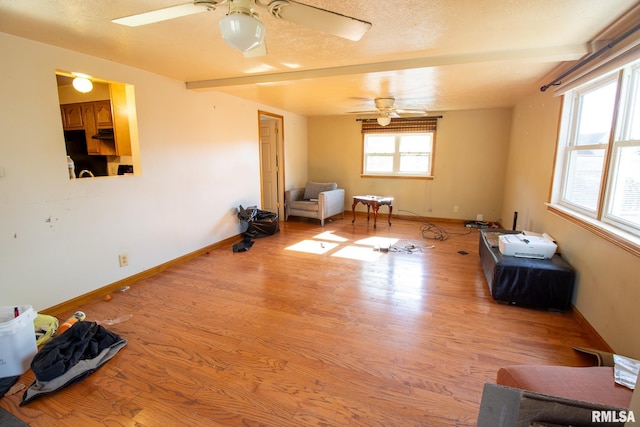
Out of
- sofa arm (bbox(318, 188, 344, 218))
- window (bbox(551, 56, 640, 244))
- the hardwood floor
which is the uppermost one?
window (bbox(551, 56, 640, 244))

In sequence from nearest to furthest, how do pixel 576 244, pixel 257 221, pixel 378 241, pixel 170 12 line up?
pixel 170 12 < pixel 576 244 < pixel 378 241 < pixel 257 221

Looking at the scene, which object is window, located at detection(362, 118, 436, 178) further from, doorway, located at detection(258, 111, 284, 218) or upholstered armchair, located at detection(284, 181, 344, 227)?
doorway, located at detection(258, 111, 284, 218)

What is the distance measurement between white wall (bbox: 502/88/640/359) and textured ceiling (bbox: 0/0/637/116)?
675 mm

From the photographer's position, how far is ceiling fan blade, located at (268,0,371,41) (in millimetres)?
1446

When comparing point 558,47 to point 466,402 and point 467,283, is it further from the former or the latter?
point 466,402

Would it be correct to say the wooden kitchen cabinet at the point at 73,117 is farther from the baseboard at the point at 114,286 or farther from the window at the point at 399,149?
the window at the point at 399,149

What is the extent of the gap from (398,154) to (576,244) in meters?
4.26

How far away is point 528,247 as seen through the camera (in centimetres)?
291

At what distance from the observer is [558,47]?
8.14 ft

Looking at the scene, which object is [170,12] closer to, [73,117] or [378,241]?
[73,117]

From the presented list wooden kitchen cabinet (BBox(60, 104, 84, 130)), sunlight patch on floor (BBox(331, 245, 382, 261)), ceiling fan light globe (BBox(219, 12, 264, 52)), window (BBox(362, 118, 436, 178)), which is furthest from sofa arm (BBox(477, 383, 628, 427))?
window (BBox(362, 118, 436, 178))

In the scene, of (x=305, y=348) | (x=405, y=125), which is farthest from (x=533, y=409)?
(x=405, y=125)

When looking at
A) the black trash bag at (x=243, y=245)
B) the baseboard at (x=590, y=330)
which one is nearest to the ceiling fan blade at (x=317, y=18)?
the baseboard at (x=590, y=330)

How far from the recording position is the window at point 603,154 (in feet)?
6.88
